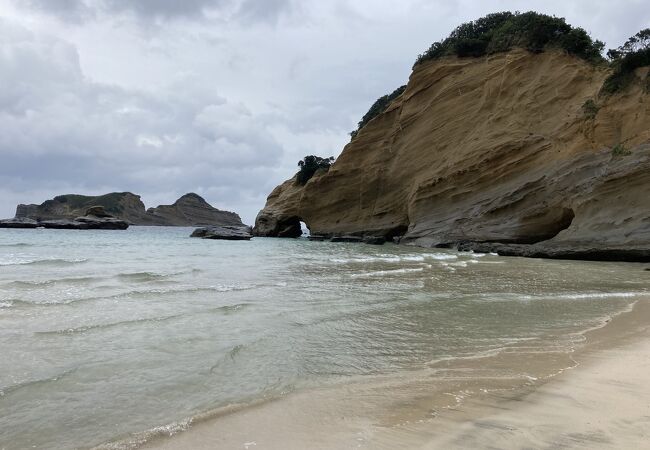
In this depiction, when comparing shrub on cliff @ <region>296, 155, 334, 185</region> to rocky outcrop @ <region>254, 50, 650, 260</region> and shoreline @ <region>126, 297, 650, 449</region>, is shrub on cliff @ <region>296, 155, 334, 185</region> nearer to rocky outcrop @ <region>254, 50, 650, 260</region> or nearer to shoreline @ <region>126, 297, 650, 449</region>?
rocky outcrop @ <region>254, 50, 650, 260</region>

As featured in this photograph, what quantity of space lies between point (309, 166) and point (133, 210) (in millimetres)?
92264

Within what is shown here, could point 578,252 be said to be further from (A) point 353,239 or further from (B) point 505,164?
(A) point 353,239

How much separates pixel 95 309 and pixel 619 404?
813cm

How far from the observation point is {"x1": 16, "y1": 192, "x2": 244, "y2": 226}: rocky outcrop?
4692 inches

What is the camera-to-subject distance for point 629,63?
26125mm

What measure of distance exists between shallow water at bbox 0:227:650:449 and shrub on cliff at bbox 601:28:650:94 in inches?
655

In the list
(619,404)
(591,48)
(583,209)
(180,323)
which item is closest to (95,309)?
(180,323)

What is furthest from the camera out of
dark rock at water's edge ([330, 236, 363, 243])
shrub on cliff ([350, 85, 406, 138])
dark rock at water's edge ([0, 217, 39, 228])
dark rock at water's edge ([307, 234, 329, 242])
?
dark rock at water's edge ([0, 217, 39, 228])

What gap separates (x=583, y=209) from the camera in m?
23.6

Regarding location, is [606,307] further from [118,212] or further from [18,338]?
[118,212]

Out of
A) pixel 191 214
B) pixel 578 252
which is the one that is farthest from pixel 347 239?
pixel 191 214

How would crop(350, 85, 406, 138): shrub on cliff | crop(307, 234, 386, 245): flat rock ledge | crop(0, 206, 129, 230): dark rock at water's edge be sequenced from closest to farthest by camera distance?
1. crop(307, 234, 386, 245): flat rock ledge
2. crop(350, 85, 406, 138): shrub on cliff
3. crop(0, 206, 129, 230): dark rock at water's edge

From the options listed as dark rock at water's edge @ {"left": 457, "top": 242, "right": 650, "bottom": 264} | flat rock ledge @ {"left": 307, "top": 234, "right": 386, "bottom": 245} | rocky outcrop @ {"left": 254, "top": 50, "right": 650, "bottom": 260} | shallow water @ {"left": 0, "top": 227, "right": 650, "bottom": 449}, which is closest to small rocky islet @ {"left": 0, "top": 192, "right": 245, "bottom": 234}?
flat rock ledge @ {"left": 307, "top": 234, "right": 386, "bottom": 245}

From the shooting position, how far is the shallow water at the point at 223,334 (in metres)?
4.21
